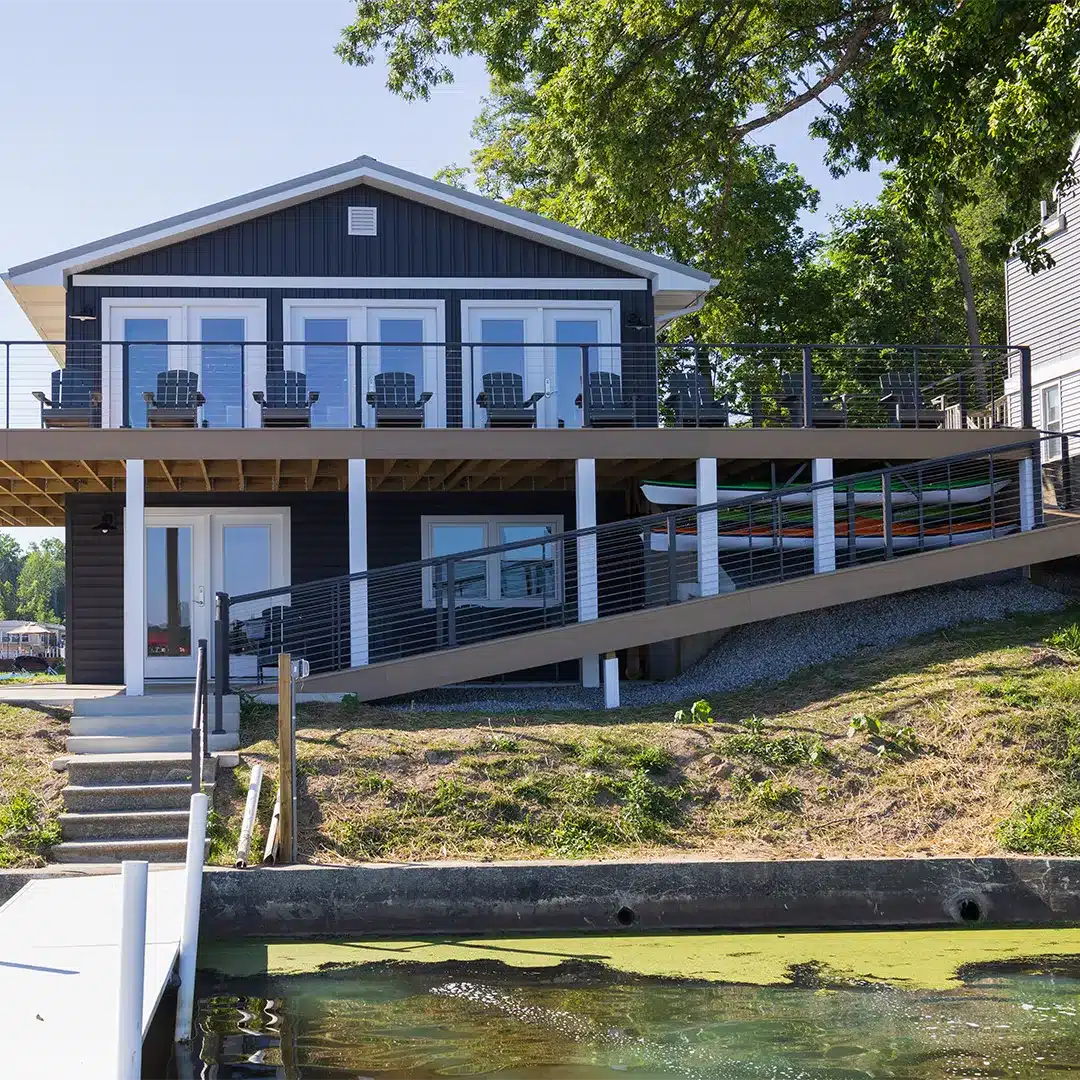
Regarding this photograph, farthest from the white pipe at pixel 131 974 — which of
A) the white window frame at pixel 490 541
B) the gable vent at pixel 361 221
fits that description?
the gable vent at pixel 361 221

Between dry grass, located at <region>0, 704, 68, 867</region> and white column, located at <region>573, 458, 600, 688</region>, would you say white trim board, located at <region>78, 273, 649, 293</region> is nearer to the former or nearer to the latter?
white column, located at <region>573, 458, 600, 688</region>

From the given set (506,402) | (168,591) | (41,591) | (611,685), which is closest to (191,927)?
(611,685)

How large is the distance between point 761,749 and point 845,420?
631 centimetres

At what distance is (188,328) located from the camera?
60.1ft

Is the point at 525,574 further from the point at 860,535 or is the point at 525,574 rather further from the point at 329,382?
the point at 860,535

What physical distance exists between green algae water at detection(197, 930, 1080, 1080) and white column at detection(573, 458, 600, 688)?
21.2 feet

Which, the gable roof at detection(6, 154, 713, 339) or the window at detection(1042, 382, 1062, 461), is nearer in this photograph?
the gable roof at detection(6, 154, 713, 339)

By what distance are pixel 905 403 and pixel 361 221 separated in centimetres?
764

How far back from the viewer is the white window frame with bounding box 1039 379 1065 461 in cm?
2184

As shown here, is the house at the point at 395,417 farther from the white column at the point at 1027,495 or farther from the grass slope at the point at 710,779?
the grass slope at the point at 710,779

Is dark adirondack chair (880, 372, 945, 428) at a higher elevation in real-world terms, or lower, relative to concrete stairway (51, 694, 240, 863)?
higher

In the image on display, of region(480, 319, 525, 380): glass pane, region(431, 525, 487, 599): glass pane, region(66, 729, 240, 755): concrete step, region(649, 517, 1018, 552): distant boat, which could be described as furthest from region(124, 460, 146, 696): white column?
region(649, 517, 1018, 552): distant boat

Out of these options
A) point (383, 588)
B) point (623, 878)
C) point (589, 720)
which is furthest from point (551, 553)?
point (623, 878)

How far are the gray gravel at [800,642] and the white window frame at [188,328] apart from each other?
4.71 m
